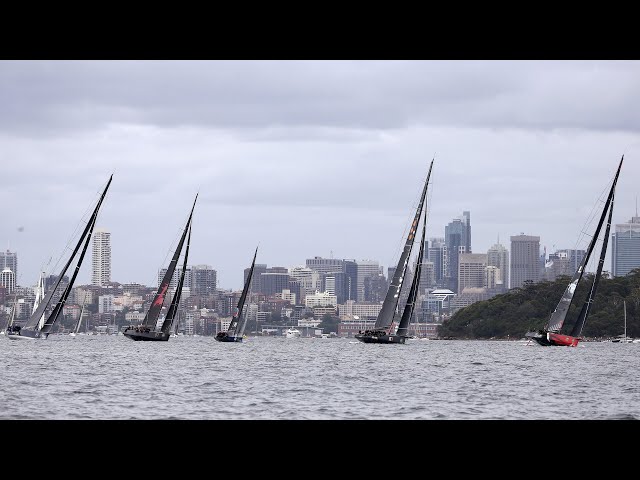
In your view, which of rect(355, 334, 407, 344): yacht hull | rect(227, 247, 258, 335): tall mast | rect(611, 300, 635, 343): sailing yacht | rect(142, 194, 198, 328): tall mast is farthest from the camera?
rect(611, 300, 635, 343): sailing yacht

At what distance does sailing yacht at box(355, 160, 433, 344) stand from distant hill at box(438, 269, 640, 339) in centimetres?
6461

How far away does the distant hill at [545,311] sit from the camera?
148375 mm

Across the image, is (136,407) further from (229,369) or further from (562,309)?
(562,309)

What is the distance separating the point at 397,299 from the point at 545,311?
3187 inches

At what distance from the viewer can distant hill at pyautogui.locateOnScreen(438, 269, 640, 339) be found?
148375 mm

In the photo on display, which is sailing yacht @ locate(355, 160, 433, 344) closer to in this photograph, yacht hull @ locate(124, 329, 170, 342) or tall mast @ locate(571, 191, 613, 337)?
tall mast @ locate(571, 191, 613, 337)

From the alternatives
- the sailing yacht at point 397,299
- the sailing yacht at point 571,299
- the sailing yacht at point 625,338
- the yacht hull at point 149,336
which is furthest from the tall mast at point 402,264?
the sailing yacht at point 625,338

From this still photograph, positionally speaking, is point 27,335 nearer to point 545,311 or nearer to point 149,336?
point 149,336

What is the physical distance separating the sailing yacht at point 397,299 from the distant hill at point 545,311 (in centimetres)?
6461

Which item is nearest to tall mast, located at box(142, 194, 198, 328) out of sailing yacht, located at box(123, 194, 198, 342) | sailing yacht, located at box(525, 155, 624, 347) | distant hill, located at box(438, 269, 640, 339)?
sailing yacht, located at box(123, 194, 198, 342)

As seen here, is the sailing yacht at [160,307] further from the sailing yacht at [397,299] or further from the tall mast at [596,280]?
the tall mast at [596,280]
